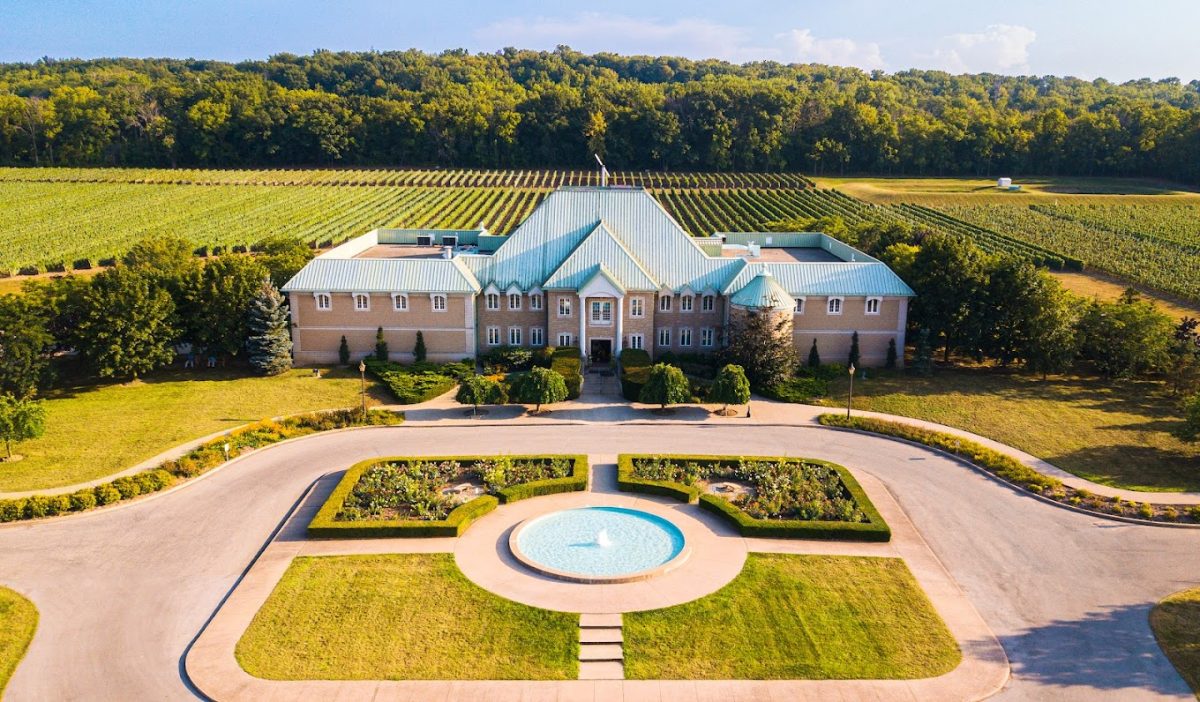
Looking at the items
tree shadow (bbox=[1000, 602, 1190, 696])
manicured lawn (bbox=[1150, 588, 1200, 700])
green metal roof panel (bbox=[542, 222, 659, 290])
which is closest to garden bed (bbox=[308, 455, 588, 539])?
green metal roof panel (bbox=[542, 222, 659, 290])

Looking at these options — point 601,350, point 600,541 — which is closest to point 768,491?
point 600,541

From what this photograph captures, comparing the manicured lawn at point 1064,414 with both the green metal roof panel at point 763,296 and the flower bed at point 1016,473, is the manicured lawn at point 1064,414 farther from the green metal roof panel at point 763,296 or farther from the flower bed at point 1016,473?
the green metal roof panel at point 763,296

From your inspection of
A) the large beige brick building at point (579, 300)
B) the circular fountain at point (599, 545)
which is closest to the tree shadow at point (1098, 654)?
the circular fountain at point (599, 545)

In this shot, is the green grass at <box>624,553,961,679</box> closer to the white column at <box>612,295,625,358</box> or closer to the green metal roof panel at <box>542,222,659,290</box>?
the white column at <box>612,295,625,358</box>

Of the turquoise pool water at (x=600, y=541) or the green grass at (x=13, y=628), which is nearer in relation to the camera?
the green grass at (x=13, y=628)

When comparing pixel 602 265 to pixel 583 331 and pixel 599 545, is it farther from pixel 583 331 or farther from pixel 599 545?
pixel 599 545

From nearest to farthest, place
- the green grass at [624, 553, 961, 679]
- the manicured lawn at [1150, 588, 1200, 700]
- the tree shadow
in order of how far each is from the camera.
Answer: the tree shadow
the green grass at [624, 553, 961, 679]
the manicured lawn at [1150, 588, 1200, 700]
